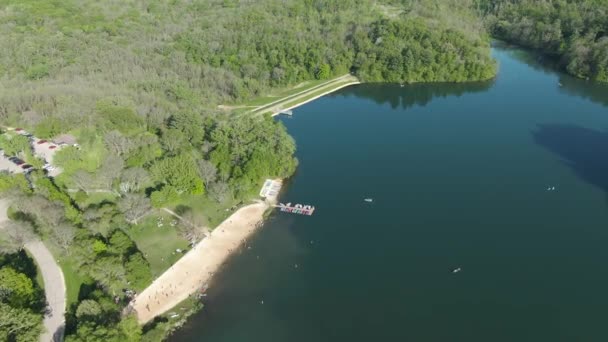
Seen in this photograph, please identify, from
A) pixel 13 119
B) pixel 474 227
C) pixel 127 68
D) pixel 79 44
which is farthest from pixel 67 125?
pixel 474 227

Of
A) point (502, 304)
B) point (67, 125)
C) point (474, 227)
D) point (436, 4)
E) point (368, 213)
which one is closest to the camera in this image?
point (502, 304)

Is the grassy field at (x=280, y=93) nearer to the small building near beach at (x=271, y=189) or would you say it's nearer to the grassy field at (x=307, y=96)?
the grassy field at (x=307, y=96)

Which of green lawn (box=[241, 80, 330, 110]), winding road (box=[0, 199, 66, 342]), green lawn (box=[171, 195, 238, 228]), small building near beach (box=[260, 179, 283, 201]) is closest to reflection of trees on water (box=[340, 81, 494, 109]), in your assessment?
green lawn (box=[241, 80, 330, 110])

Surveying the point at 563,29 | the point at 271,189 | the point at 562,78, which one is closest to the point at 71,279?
the point at 271,189

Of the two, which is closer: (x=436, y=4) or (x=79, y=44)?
(x=79, y=44)

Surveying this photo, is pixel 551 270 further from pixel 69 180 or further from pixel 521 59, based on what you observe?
pixel 521 59
